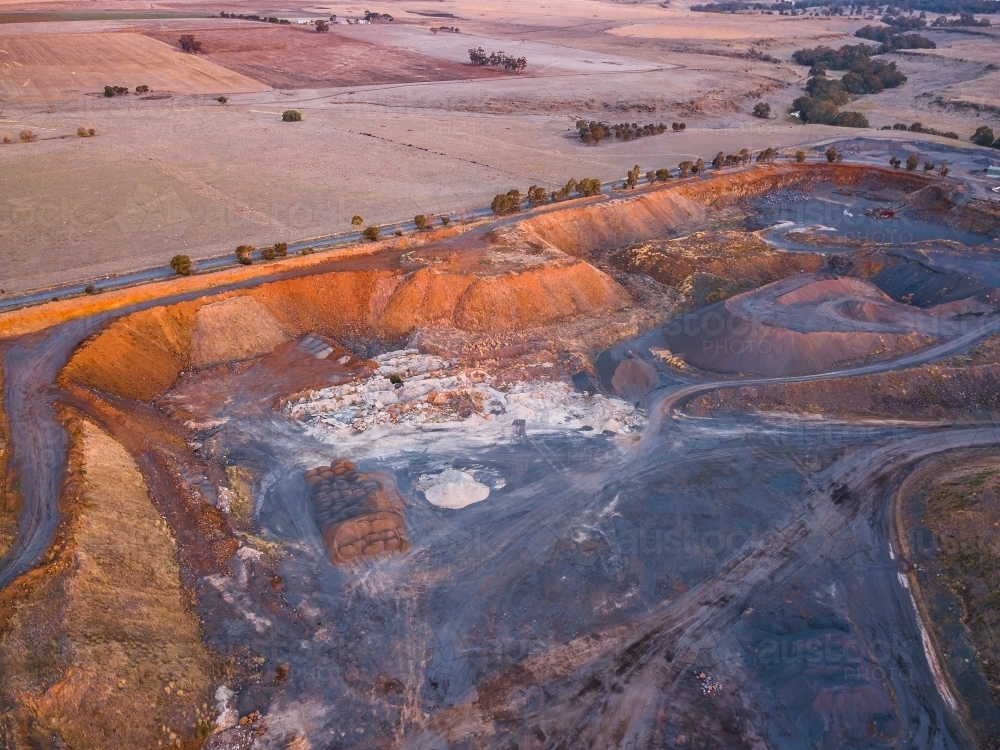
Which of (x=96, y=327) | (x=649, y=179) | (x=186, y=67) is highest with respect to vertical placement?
(x=186, y=67)

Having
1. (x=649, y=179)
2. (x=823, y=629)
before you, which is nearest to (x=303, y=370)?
(x=823, y=629)

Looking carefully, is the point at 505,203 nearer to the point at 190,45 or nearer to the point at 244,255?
the point at 244,255

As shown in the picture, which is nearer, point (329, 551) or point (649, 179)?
point (329, 551)

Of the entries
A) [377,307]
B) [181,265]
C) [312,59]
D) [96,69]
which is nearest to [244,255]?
[181,265]

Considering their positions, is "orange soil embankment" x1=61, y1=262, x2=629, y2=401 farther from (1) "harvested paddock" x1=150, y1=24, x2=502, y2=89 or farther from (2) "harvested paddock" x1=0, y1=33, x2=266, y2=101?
(1) "harvested paddock" x1=150, y1=24, x2=502, y2=89

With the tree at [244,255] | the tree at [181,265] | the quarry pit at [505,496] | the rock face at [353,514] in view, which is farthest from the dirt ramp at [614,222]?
the rock face at [353,514]

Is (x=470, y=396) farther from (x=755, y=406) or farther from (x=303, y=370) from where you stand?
(x=755, y=406)
